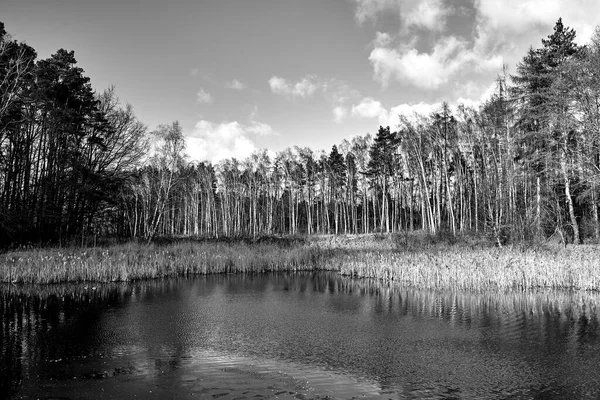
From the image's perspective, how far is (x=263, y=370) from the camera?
7344mm

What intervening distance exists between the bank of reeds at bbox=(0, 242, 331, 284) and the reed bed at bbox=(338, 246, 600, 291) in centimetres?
679

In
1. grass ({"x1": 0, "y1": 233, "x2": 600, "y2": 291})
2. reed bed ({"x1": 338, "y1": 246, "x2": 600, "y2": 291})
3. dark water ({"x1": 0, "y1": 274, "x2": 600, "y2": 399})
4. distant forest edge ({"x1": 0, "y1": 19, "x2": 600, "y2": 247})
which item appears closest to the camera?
dark water ({"x1": 0, "y1": 274, "x2": 600, "y2": 399})

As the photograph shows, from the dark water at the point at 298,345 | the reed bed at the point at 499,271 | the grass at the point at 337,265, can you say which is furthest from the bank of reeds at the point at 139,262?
the reed bed at the point at 499,271

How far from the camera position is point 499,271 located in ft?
54.3

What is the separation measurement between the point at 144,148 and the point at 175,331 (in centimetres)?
2367

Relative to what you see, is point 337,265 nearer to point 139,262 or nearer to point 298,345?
point 139,262

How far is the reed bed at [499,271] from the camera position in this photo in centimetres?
1588

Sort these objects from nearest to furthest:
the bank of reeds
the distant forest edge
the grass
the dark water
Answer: the dark water < the grass < the bank of reeds < the distant forest edge

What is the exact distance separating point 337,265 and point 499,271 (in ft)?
30.9

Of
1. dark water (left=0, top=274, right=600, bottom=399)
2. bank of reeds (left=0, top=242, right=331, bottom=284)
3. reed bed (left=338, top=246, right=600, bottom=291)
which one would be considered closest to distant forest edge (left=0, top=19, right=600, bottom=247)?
bank of reeds (left=0, top=242, right=331, bottom=284)

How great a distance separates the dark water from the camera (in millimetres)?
6555

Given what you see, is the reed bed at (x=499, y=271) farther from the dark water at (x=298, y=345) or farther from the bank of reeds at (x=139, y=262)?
the bank of reeds at (x=139, y=262)

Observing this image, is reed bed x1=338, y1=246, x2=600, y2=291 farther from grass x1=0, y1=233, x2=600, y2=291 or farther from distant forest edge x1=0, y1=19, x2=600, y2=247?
distant forest edge x1=0, y1=19, x2=600, y2=247

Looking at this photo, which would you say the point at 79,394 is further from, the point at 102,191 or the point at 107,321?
the point at 102,191
